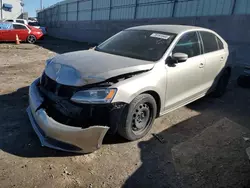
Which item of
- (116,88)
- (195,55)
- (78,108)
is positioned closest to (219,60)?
(195,55)

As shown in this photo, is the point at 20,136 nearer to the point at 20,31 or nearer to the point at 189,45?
the point at 189,45

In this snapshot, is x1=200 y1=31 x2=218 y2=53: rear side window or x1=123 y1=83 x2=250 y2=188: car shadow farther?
x1=200 y1=31 x2=218 y2=53: rear side window

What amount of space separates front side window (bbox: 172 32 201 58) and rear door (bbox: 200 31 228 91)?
0.25 m

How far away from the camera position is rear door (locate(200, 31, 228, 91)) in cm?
444

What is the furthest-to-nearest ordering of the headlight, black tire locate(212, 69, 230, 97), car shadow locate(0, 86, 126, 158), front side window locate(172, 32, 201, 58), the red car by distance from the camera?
1. the red car
2. black tire locate(212, 69, 230, 97)
3. front side window locate(172, 32, 201, 58)
4. car shadow locate(0, 86, 126, 158)
5. the headlight

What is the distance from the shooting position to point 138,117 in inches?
129

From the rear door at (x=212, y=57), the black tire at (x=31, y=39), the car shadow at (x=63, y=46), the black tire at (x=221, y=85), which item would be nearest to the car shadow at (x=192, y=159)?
the rear door at (x=212, y=57)

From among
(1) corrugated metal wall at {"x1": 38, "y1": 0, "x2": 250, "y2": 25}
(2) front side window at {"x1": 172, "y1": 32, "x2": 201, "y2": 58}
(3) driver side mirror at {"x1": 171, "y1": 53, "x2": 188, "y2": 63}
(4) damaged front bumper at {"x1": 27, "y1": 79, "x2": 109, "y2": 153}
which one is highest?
(1) corrugated metal wall at {"x1": 38, "y1": 0, "x2": 250, "y2": 25}

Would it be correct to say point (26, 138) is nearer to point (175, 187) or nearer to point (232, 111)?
point (175, 187)

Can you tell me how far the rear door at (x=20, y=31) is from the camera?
16609mm

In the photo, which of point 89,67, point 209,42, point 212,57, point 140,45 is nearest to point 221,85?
point 212,57

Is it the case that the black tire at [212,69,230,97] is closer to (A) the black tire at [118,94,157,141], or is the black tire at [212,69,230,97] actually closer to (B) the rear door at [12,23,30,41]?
(A) the black tire at [118,94,157,141]

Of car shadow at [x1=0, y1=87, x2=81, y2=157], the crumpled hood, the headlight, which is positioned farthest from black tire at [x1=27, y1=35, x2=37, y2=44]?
the headlight

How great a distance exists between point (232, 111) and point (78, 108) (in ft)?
11.4
